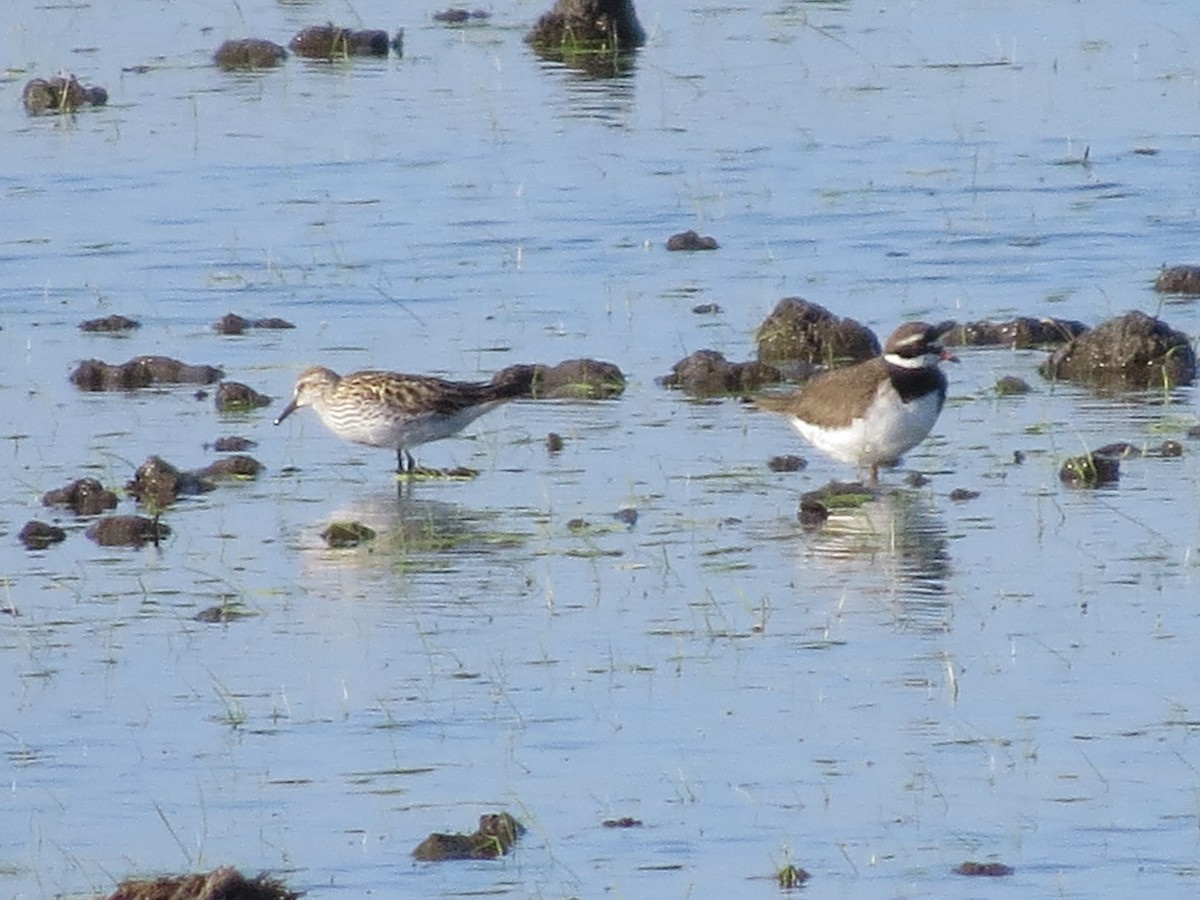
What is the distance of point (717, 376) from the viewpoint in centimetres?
1809

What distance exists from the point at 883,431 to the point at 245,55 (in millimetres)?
17890

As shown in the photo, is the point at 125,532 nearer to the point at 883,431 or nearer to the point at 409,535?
the point at 409,535

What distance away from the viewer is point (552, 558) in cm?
1452

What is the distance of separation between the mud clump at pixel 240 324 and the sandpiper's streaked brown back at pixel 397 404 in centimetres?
324

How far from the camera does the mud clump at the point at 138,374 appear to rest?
18672 mm

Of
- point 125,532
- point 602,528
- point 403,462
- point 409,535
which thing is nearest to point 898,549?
point 602,528

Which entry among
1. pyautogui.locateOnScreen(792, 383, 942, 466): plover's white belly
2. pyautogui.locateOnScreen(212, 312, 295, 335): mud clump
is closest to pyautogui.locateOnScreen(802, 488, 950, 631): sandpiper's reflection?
pyautogui.locateOnScreen(792, 383, 942, 466): plover's white belly

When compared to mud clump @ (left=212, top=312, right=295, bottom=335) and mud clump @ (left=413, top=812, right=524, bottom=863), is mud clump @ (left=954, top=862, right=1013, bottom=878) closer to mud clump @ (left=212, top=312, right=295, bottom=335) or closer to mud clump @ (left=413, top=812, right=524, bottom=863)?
mud clump @ (left=413, top=812, right=524, bottom=863)

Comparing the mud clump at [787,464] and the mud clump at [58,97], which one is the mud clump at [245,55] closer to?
the mud clump at [58,97]

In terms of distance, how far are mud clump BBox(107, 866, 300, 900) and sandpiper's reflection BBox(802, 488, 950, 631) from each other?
4920 mm

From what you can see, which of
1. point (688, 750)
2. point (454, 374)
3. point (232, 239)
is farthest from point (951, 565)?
point (232, 239)

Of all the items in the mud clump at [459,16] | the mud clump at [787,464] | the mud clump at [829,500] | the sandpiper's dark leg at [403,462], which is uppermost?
the mud clump at [459,16]

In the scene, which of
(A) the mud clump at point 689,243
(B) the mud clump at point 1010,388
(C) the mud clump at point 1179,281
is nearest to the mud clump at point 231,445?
(B) the mud clump at point 1010,388

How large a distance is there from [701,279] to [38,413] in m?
5.66
